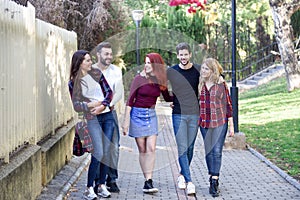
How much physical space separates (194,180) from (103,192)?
184 centimetres

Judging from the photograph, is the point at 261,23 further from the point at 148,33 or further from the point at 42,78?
the point at 42,78

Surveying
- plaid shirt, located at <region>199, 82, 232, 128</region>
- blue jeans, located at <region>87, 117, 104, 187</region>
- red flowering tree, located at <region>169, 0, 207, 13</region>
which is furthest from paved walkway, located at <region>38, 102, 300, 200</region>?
red flowering tree, located at <region>169, 0, 207, 13</region>

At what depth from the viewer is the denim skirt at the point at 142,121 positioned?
8320mm

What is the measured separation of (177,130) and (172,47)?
1993cm

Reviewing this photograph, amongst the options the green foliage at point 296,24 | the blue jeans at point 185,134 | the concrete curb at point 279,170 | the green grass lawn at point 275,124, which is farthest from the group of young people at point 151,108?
the green foliage at point 296,24

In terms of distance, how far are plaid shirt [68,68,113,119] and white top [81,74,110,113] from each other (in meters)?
0.05

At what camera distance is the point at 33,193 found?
7.52m

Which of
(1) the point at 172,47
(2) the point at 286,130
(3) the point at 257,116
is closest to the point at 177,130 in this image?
(2) the point at 286,130

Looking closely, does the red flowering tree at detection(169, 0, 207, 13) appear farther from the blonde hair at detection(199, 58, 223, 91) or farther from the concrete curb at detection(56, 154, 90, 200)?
the blonde hair at detection(199, 58, 223, 91)

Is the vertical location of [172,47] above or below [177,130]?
above

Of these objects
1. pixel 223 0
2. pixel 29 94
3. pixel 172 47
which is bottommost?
pixel 29 94

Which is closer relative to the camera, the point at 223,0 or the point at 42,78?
the point at 42,78

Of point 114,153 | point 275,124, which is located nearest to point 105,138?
point 114,153

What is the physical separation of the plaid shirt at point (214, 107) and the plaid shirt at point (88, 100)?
127 centimetres
